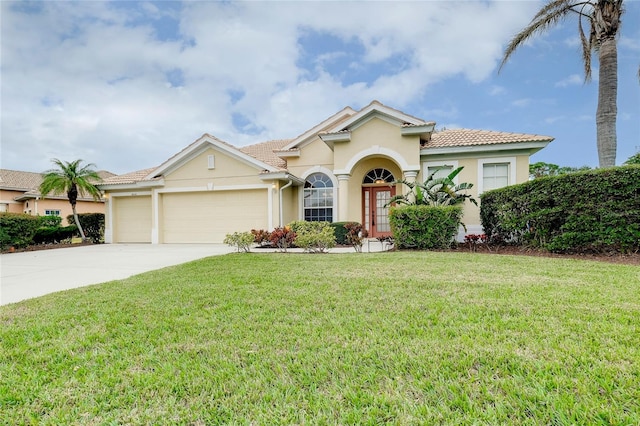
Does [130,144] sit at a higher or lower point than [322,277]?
higher

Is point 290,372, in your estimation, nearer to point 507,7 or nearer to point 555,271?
point 555,271

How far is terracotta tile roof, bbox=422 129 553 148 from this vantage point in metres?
13.5

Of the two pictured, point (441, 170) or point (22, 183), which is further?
point (22, 183)

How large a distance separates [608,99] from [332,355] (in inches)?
562

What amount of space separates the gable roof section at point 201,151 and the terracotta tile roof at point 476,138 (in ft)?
26.7

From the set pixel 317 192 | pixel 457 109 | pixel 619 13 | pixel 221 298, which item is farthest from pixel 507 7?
pixel 221 298

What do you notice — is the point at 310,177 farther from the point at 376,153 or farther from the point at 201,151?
the point at 201,151

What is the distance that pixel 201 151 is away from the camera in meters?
16.2

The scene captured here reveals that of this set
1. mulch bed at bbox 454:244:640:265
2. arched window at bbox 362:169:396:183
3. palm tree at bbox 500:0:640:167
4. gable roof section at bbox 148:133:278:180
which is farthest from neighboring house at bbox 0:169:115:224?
palm tree at bbox 500:0:640:167

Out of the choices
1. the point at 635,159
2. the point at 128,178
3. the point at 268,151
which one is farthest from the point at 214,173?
the point at 635,159

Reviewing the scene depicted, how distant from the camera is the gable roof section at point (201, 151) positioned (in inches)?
601

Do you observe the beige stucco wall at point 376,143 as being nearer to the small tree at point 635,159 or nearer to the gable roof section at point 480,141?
the gable roof section at point 480,141

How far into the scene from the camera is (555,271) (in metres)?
6.41

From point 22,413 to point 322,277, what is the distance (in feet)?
14.7
